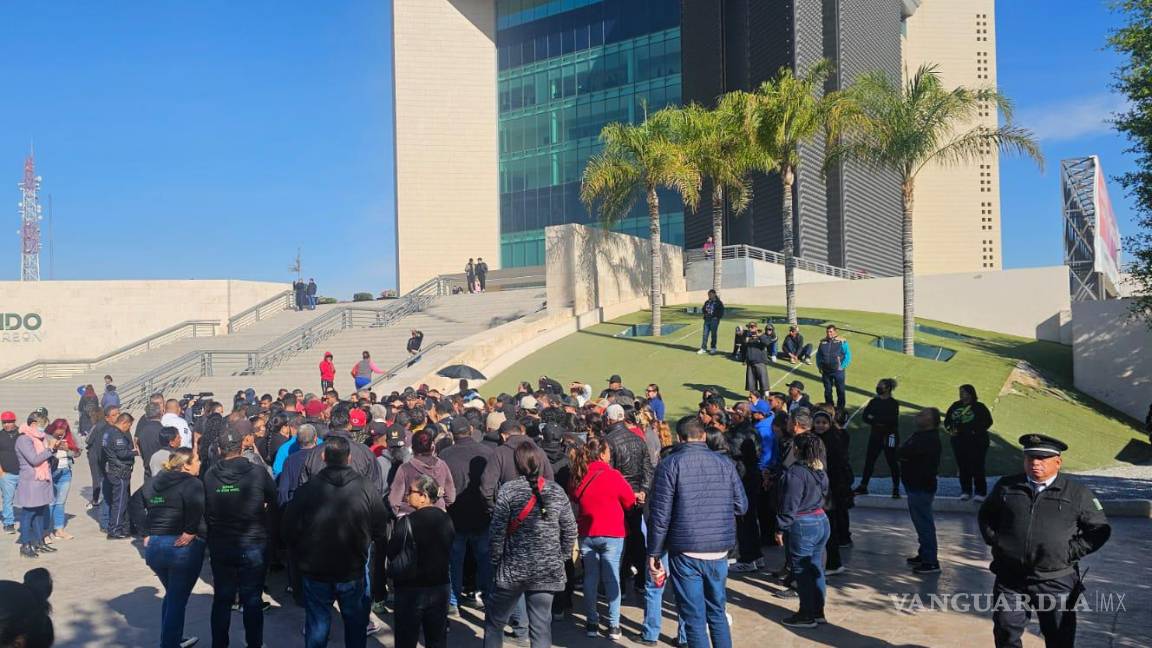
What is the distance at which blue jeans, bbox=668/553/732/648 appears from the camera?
5.30 metres

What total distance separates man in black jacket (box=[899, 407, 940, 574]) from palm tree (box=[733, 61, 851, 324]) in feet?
46.4

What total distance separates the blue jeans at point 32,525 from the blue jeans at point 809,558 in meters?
8.65

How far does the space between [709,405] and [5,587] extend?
26.0 feet

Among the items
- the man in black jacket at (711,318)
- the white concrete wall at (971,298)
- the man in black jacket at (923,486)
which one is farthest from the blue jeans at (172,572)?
the white concrete wall at (971,298)

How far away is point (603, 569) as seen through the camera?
633 centimetres

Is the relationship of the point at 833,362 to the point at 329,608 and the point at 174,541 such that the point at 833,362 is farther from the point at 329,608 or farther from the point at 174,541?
the point at 174,541

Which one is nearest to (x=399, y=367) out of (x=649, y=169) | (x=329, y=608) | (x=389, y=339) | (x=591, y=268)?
(x=389, y=339)

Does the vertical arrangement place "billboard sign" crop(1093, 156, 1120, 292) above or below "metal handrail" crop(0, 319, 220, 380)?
above

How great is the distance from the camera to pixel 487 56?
56125mm

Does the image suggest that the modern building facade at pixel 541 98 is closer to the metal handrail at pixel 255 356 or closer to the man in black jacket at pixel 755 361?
the metal handrail at pixel 255 356

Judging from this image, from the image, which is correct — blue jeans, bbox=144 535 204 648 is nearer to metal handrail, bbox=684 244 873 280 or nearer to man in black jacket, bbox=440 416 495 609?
man in black jacket, bbox=440 416 495 609

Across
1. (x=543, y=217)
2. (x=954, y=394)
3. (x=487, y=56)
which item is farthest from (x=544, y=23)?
(x=954, y=394)

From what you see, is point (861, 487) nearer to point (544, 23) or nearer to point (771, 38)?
point (771, 38)

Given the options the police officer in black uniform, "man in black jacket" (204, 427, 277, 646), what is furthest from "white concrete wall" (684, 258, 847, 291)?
"man in black jacket" (204, 427, 277, 646)
